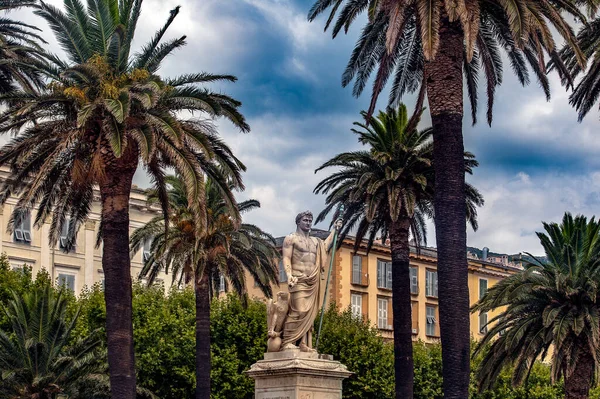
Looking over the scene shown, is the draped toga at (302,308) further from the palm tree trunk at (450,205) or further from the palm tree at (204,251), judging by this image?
the palm tree at (204,251)

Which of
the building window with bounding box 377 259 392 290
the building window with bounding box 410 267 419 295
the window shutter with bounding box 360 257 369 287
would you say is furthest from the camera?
the building window with bounding box 410 267 419 295

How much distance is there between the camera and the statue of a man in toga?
80.4ft

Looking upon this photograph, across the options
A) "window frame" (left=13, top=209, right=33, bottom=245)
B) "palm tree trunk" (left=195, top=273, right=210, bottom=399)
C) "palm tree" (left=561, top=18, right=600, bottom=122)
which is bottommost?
"palm tree trunk" (left=195, top=273, right=210, bottom=399)

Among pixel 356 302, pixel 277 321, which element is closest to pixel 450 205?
pixel 277 321

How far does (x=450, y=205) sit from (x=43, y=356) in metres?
19.4

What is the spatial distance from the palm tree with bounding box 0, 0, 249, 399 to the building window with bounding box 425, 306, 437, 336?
2272 inches

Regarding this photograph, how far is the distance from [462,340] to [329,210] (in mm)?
19959

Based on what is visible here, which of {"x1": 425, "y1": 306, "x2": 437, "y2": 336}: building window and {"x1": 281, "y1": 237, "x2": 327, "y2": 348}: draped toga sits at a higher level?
{"x1": 425, "y1": 306, "x2": 437, "y2": 336}: building window

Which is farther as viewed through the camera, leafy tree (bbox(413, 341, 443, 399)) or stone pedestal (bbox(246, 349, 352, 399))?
leafy tree (bbox(413, 341, 443, 399))

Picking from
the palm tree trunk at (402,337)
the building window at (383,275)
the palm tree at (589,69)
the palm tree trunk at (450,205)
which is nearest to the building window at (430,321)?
the building window at (383,275)

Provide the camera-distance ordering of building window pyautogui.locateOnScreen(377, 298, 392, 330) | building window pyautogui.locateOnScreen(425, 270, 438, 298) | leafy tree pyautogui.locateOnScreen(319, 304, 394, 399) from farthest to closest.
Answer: building window pyautogui.locateOnScreen(425, 270, 438, 298), building window pyautogui.locateOnScreen(377, 298, 392, 330), leafy tree pyautogui.locateOnScreen(319, 304, 394, 399)

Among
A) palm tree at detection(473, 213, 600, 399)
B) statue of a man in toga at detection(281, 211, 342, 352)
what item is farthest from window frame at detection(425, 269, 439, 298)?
statue of a man in toga at detection(281, 211, 342, 352)

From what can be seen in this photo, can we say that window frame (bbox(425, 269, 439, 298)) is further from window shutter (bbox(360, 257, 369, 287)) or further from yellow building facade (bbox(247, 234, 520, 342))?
window shutter (bbox(360, 257, 369, 287))

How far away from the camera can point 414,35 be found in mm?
32531
